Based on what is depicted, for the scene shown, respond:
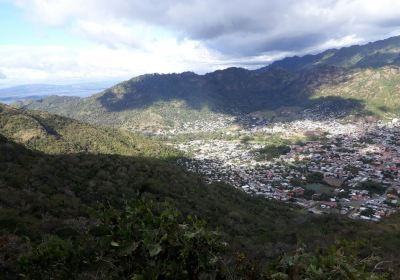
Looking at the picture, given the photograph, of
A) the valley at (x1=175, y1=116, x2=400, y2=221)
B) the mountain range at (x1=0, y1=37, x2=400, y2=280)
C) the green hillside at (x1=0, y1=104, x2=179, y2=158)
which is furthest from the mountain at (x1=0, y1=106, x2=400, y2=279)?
the valley at (x1=175, y1=116, x2=400, y2=221)

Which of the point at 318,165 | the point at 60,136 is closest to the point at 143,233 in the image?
the point at 60,136

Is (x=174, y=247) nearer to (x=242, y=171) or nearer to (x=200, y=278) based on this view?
(x=200, y=278)

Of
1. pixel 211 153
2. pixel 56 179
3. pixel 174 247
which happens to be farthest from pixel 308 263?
pixel 211 153

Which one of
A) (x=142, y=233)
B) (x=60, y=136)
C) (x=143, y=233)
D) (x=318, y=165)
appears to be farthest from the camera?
(x=318, y=165)

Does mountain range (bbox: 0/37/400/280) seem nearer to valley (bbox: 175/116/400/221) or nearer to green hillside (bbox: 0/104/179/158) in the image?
green hillside (bbox: 0/104/179/158)

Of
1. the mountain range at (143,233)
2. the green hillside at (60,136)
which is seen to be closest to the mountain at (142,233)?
the mountain range at (143,233)

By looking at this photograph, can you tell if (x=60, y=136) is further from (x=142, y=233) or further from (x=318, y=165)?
(x=142, y=233)

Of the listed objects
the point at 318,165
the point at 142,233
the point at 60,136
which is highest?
the point at 142,233

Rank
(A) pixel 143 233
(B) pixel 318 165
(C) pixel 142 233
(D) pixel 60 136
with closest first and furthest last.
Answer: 1. (A) pixel 143 233
2. (C) pixel 142 233
3. (D) pixel 60 136
4. (B) pixel 318 165
